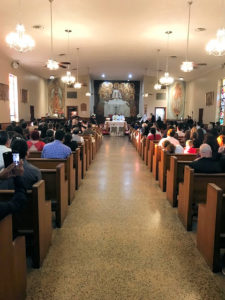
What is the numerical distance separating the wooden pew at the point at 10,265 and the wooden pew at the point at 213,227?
190 cm

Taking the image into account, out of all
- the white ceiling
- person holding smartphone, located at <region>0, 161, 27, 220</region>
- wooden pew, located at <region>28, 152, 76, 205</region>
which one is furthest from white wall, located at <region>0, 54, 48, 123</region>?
person holding smartphone, located at <region>0, 161, 27, 220</region>

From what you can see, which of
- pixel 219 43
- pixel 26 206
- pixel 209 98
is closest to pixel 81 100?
pixel 209 98

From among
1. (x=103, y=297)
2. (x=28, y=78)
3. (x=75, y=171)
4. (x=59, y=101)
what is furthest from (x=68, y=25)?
(x=59, y=101)

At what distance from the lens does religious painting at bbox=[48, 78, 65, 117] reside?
21.7m

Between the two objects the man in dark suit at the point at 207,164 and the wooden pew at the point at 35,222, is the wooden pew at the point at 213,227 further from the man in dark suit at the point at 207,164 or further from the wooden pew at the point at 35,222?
the wooden pew at the point at 35,222

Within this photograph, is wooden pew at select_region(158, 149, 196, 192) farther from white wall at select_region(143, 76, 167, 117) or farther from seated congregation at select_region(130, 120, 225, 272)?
white wall at select_region(143, 76, 167, 117)

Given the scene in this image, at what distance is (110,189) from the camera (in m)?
5.86

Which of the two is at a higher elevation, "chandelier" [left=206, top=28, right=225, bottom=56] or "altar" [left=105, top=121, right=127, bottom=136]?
"chandelier" [left=206, top=28, right=225, bottom=56]

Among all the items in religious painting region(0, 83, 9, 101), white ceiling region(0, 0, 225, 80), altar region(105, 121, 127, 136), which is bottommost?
altar region(105, 121, 127, 136)

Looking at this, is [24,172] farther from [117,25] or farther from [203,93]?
[203,93]

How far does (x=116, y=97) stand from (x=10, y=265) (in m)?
23.3

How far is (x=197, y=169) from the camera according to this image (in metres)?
3.94

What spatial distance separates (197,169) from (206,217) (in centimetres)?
103

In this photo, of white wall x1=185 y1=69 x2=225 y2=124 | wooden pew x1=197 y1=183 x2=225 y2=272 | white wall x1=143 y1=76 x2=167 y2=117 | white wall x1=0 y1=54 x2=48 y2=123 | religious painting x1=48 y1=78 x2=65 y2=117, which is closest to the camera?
wooden pew x1=197 y1=183 x2=225 y2=272
